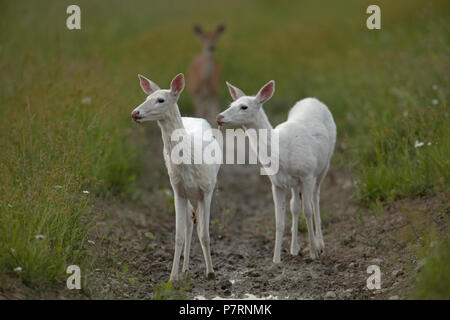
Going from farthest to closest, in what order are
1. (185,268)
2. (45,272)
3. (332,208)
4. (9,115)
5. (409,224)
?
(332,208) < (9,115) < (409,224) < (185,268) < (45,272)

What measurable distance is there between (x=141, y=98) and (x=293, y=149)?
4.95m

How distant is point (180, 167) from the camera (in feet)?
20.7

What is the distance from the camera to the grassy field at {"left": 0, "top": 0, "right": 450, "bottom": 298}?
238 inches

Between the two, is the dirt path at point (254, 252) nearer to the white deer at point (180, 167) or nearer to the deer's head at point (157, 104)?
the white deer at point (180, 167)

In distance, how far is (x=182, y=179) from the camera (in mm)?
6375

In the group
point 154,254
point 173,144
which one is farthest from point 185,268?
point 173,144

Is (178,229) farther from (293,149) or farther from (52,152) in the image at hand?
(52,152)

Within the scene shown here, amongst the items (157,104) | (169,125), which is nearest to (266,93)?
(169,125)

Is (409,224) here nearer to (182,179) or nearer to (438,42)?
(182,179)

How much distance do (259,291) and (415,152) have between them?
3.45m

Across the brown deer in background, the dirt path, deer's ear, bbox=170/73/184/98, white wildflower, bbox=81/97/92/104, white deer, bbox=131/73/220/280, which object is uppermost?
the brown deer in background

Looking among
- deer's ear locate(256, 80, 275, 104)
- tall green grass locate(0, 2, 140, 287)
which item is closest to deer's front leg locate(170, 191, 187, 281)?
tall green grass locate(0, 2, 140, 287)

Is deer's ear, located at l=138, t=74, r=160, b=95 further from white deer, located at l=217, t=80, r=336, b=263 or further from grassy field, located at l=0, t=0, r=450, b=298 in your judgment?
grassy field, located at l=0, t=0, r=450, b=298

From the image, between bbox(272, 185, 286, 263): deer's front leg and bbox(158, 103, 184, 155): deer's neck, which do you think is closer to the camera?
bbox(158, 103, 184, 155): deer's neck
